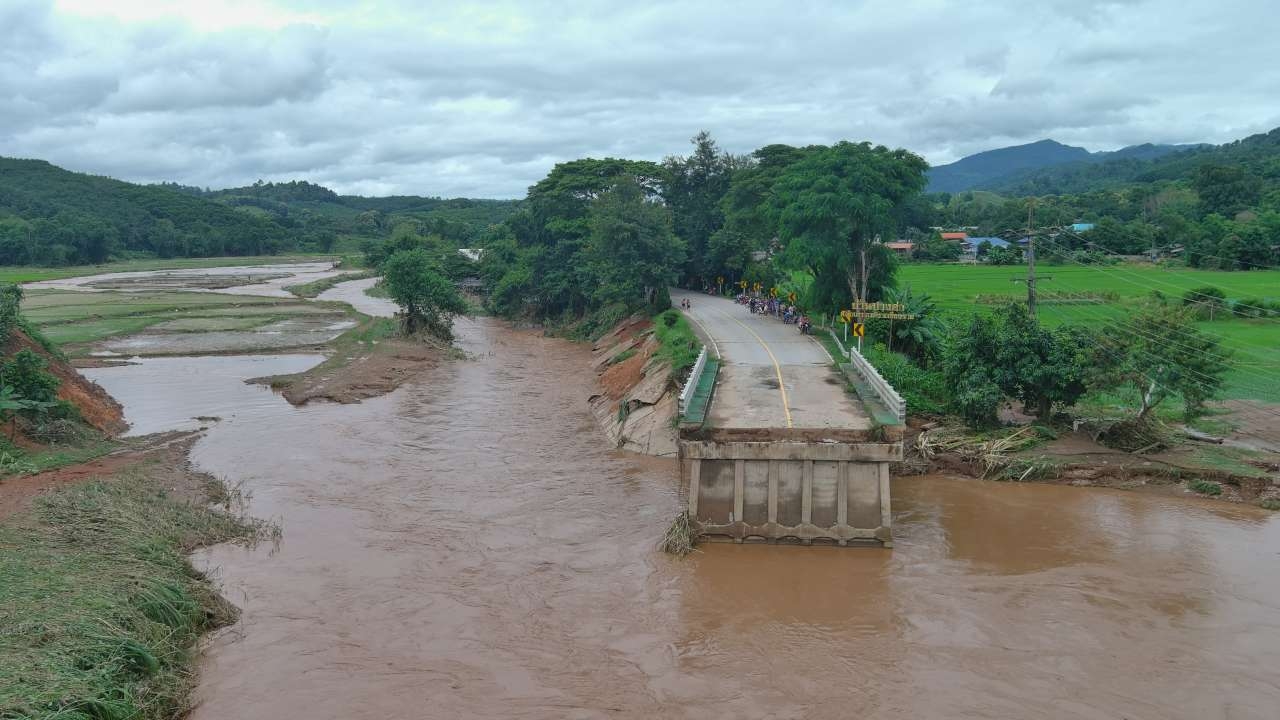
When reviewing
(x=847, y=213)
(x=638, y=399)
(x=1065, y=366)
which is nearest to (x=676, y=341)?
(x=638, y=399)

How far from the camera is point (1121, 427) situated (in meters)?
26.1

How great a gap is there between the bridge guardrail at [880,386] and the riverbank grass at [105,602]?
1513 centimetres

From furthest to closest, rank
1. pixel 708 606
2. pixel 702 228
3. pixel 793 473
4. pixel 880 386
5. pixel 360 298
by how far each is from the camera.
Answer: pixel 360 298 < pixel 702 228 < pixel 880 386 < pixel 793 473 < pixel 708 606

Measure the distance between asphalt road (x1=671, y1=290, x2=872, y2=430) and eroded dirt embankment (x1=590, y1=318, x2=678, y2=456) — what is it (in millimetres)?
2329

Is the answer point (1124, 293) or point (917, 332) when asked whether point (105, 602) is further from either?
point (1124, 293)

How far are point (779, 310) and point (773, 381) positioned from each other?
16697mm

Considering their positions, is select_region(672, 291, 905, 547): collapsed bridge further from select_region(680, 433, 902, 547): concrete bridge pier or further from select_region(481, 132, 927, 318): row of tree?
select_region(481, 132, 927, 318): row of tree

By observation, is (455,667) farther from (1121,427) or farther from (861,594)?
(1121,427)

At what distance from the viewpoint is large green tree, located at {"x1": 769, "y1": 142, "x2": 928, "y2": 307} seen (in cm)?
3506

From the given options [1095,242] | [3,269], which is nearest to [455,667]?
[1095,242]

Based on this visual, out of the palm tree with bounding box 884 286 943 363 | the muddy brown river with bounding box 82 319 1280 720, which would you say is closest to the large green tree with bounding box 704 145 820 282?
the palm tree with bounding box 884 286 943 363

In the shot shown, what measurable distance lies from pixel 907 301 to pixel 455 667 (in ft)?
86.5

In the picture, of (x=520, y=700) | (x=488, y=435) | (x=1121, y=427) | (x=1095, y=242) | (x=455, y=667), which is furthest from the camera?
(x=1095, y=242)

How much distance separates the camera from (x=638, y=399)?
32.0 meters
